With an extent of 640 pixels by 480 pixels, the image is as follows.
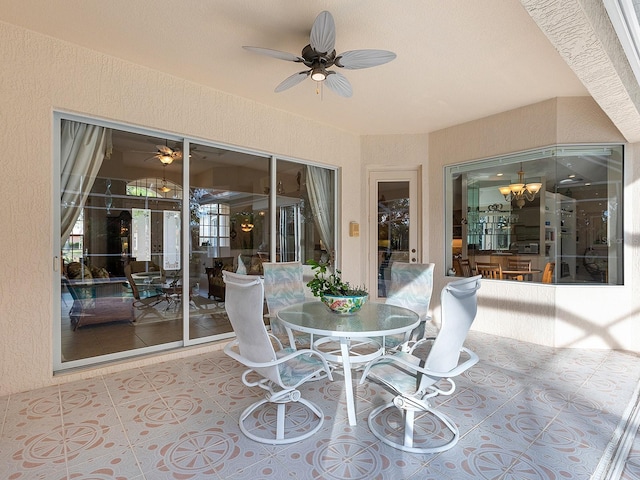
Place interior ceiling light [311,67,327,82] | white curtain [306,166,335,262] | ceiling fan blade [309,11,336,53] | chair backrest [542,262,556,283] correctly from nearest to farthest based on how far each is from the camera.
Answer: ceiling fan blade [309,11,336,53] < interior ceiling light [311,67,327,82] < chair backrest [542,262,556,283] < white curtain [306,166,335,262]

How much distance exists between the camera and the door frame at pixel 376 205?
17.7ft

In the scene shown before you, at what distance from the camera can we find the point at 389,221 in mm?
5469

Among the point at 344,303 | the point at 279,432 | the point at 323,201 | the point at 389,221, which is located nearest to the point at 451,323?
the point at 344,303

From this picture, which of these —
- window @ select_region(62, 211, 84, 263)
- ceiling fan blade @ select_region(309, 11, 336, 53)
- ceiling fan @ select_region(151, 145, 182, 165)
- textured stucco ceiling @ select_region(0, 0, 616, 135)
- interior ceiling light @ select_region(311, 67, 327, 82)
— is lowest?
window @ select_region(62, 211, 84, 263)

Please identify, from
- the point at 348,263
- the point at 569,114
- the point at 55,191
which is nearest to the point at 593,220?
the point at 569,114

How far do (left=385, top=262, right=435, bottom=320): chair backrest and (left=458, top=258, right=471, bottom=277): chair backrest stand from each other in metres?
2.00

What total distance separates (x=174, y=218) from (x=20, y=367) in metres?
1.83

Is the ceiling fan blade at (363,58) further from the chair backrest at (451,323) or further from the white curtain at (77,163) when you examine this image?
the white curtain at (77,163)

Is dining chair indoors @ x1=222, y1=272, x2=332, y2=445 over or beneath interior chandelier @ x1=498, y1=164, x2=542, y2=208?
beneath

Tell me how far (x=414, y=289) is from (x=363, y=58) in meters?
2.12

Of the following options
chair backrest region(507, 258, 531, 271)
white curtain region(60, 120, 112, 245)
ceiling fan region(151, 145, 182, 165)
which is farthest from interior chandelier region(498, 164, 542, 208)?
white curtain region(60, 120, 112, 245)

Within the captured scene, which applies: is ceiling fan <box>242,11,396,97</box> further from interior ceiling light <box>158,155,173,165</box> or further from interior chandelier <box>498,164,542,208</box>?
interior chandelier <box>498,164,542,208</box>

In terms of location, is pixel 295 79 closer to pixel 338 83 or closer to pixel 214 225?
pixel 338 83

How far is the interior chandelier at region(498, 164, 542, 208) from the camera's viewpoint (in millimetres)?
4297
